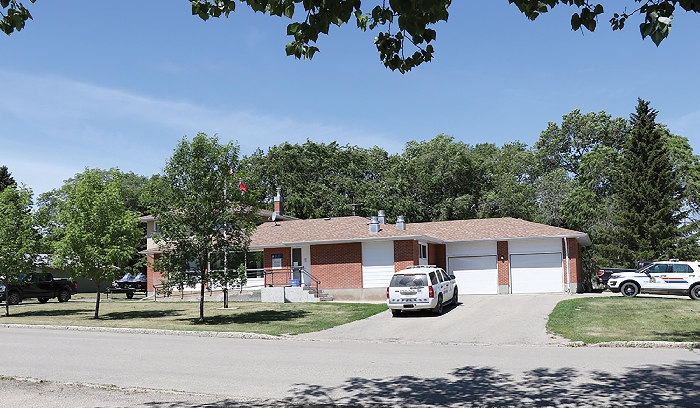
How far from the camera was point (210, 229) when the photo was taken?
22.5 m

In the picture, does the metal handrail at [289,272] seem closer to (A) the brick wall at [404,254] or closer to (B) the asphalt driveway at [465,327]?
(A) the brick wall at [404,254]

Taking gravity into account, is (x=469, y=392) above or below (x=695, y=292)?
below

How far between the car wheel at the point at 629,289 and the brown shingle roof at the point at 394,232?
398 centimetres

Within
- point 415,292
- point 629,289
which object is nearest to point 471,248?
point 629,289

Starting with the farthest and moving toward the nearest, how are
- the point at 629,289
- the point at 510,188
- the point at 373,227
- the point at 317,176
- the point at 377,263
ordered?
the point at 317,176 < the point at 510,188 < the point at 373,227 < the point at 377,263 < the point at 629,289

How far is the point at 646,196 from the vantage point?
42344 mm

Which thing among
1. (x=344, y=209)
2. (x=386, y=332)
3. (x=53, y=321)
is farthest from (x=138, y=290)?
(x=386, y=332)

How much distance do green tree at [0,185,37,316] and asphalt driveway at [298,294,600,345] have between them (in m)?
15.9

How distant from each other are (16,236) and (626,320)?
24875 millimetres

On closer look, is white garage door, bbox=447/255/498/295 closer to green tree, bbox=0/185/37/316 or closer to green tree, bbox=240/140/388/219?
green tree, bbox=240/140/388/219

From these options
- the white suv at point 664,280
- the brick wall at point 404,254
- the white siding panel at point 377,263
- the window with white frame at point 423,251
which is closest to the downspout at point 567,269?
the white suv at point 664,280

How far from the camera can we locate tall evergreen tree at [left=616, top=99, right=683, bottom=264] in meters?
41.6

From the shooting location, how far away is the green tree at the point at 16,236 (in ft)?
89.3

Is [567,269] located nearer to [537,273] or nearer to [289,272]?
[537,273]
